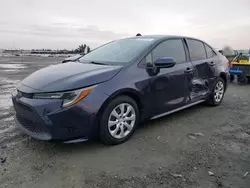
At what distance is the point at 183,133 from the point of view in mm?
3717

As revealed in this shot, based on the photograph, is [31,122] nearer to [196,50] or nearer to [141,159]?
[141,159]

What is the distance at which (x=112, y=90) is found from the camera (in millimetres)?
3025

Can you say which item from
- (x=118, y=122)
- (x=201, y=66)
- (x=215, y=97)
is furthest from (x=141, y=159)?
(x=215, y=97)

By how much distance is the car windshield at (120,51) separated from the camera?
3588mm

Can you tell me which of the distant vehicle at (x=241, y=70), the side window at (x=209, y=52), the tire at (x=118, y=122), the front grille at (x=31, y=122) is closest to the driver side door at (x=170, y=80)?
the tire at (x=118, y=122)

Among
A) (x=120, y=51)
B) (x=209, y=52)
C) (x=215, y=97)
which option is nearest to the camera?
(x=120, y=51)

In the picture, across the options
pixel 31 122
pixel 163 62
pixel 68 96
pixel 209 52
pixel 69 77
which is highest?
pixel 209 52

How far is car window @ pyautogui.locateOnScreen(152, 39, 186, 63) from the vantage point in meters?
3.79

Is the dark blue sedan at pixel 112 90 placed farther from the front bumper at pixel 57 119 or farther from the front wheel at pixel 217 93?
the front wheel at pixel 217 93

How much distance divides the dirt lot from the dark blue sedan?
0.27 metres

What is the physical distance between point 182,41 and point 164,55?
2.45ft

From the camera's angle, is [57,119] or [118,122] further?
[118,122]

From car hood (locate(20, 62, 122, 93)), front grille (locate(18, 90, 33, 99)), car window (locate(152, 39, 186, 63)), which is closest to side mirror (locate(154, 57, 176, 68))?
car window (locate(152, 39, 186, 63))

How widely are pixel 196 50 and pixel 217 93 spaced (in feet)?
4.10
